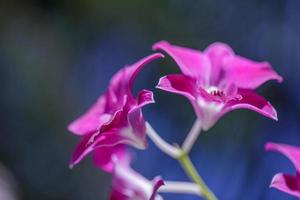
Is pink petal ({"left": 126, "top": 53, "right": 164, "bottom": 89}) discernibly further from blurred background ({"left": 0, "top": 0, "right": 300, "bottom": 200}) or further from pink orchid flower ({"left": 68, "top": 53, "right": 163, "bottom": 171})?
blurred background ({"left": 0, "top": 0, "right": 300, "bottom": 200})

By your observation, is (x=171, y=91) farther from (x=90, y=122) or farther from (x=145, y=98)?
(x=90, y=122)

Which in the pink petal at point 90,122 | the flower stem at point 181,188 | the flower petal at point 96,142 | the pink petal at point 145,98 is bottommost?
the flower stem at point 181,188

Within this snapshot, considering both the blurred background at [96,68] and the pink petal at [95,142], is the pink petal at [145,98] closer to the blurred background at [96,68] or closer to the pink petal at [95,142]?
the pink petal at [95,142]

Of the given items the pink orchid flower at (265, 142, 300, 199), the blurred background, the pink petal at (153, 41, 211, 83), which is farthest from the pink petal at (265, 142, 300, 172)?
the blurred background

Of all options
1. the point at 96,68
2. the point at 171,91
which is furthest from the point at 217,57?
the point at 96,68

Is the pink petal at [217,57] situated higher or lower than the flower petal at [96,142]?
higher

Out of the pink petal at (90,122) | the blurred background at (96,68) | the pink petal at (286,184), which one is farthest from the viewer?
the blurred background at (96,68)

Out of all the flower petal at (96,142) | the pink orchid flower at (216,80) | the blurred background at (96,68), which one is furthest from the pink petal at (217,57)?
the blurred background at (96,68)
